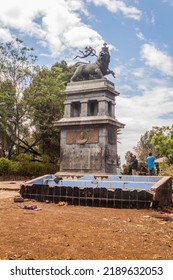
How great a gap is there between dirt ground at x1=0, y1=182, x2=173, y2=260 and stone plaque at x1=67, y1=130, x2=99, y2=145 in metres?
9.56

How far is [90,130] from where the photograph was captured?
17.2 metres

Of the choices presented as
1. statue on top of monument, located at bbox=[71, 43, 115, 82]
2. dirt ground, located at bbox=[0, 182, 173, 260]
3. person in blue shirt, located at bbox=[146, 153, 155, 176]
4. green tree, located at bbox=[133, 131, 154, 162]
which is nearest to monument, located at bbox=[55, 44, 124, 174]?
statue on top of monument, located at bbox=[71, 43, 115, 82]

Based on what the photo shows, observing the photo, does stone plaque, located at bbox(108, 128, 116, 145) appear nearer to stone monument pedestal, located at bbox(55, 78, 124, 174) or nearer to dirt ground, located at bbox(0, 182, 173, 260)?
stone monument pedestal, located at bbox(55, 78, 124, 174)

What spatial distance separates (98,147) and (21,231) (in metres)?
11.8

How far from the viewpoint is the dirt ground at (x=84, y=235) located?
3998mm

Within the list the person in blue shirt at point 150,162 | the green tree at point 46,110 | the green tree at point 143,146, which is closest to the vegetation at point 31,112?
the green tree at point 46,110

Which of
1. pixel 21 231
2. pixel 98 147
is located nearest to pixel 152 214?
pixel 21 231

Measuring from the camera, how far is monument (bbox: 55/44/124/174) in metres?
16.8

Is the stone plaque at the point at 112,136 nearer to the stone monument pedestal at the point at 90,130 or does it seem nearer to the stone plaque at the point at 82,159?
the stone monument pedestal at the point at 90,130

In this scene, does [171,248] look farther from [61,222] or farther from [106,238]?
[61,222]

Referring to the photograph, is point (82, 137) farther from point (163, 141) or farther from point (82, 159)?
point (163, 141)

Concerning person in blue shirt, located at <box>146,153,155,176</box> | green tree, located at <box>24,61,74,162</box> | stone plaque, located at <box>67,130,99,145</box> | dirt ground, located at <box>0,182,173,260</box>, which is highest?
green tree, located at <box>24,61,74,162</box>

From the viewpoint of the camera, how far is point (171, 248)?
439 centimetres

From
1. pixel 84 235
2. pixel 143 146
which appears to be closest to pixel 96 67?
pixel 84 235
